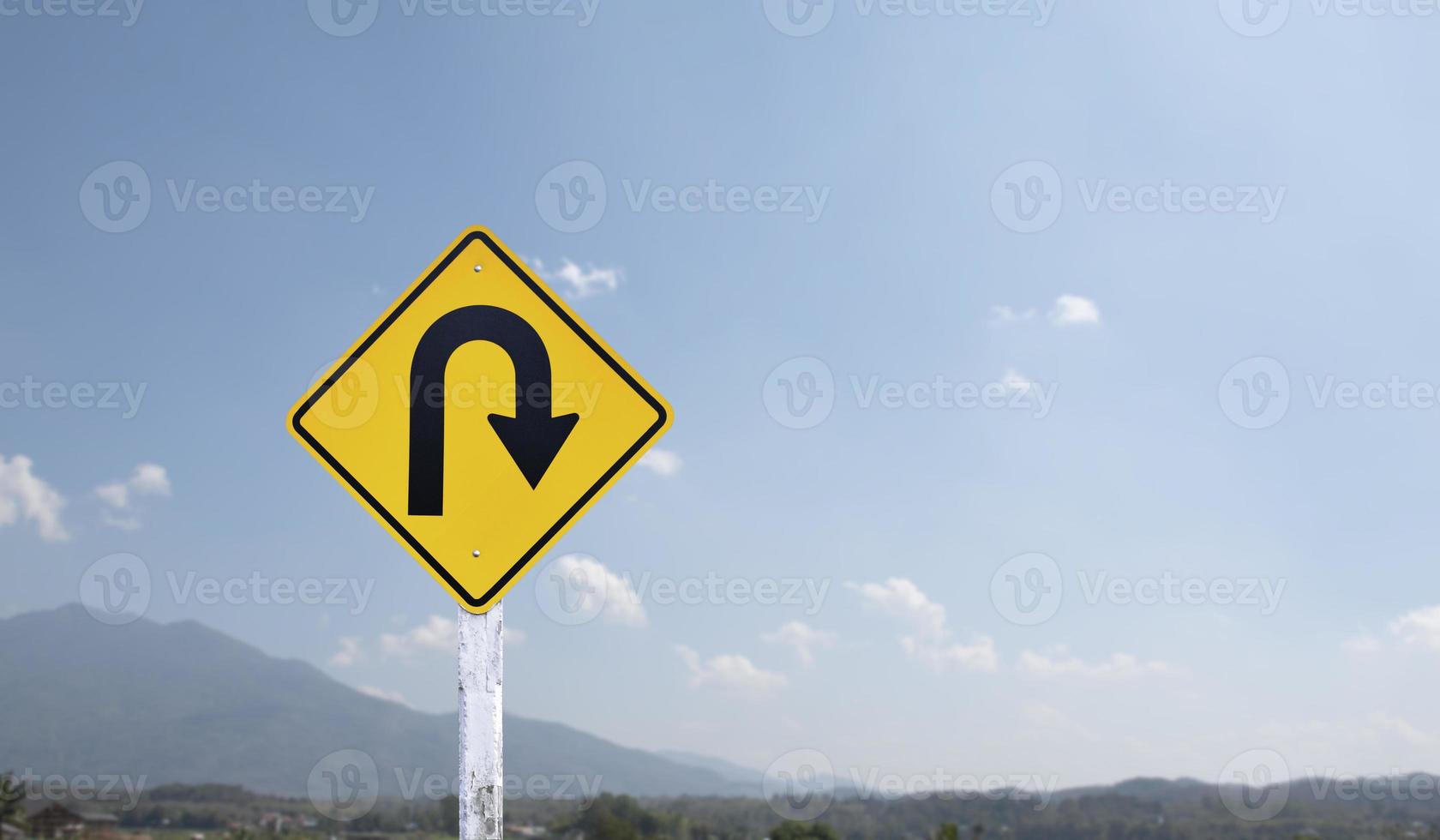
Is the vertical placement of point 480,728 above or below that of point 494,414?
below

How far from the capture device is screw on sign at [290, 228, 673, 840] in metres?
3.95

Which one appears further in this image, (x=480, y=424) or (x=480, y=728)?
(x=480, y=424)

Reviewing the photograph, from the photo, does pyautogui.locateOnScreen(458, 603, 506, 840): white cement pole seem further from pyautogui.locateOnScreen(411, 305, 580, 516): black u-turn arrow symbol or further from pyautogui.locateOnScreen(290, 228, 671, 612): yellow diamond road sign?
pyautogui.locateOnScreen(411, 305, 580, 516): black u-turn arrow symbol

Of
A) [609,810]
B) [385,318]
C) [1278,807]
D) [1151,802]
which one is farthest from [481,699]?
[609,810]

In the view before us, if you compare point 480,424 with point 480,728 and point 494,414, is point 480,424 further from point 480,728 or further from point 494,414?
point 480,728

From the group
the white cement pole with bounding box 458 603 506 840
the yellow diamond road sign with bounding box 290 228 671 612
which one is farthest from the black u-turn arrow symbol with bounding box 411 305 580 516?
the white cement pole with bounding box 458 603 506 840

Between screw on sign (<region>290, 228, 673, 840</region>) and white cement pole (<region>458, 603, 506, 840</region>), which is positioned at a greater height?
screw on sign (<region>290, 228, 673, 840</region>)

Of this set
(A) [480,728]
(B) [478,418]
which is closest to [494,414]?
(B) [478,418]

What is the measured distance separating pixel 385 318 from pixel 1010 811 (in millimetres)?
161830

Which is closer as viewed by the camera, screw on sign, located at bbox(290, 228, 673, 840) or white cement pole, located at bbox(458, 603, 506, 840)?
white cement pole, located at bbox(458, 603, 506, 840)

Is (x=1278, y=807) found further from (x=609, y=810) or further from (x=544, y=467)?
(x=544, y=467)

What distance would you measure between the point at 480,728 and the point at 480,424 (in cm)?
116

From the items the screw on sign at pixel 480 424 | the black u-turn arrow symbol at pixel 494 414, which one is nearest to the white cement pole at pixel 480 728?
the screw on sign at pixel 480 424

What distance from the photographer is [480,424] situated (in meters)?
4.03
